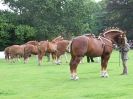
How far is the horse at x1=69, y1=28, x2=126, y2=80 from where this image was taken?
1972cm

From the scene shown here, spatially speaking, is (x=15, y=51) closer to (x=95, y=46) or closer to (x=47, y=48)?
(x=47, y=48)

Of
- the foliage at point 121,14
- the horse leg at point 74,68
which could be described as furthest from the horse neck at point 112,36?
the foliage at point 121,14

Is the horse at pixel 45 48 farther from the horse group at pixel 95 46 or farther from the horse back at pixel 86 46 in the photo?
the horse back at pixel 86 46

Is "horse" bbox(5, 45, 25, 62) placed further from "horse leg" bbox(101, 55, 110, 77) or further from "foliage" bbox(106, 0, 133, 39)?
"foliage" bbox(106, 0, 133, 39)

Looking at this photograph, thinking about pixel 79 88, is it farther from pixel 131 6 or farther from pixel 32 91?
pixel 131 6

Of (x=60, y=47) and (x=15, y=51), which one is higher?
(x=60, y=47)

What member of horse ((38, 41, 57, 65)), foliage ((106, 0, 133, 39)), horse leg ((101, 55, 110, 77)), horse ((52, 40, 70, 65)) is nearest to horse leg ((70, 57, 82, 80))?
horse leg ((101, 55, 110, 77))

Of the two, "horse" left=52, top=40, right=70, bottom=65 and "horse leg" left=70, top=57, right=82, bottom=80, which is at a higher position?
"horse" left=52, top=40, right=70, bottom=65

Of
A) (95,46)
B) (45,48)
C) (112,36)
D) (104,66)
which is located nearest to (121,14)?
(45,48)

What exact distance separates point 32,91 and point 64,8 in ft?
149

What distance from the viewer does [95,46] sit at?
20.4m

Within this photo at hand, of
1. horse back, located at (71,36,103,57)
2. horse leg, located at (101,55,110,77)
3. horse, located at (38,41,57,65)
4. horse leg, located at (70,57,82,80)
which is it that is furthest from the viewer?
horse, located at (38,41,57,65)

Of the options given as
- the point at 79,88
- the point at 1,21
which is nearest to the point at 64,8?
the point at 1,21

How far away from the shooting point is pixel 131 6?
3600 inches
